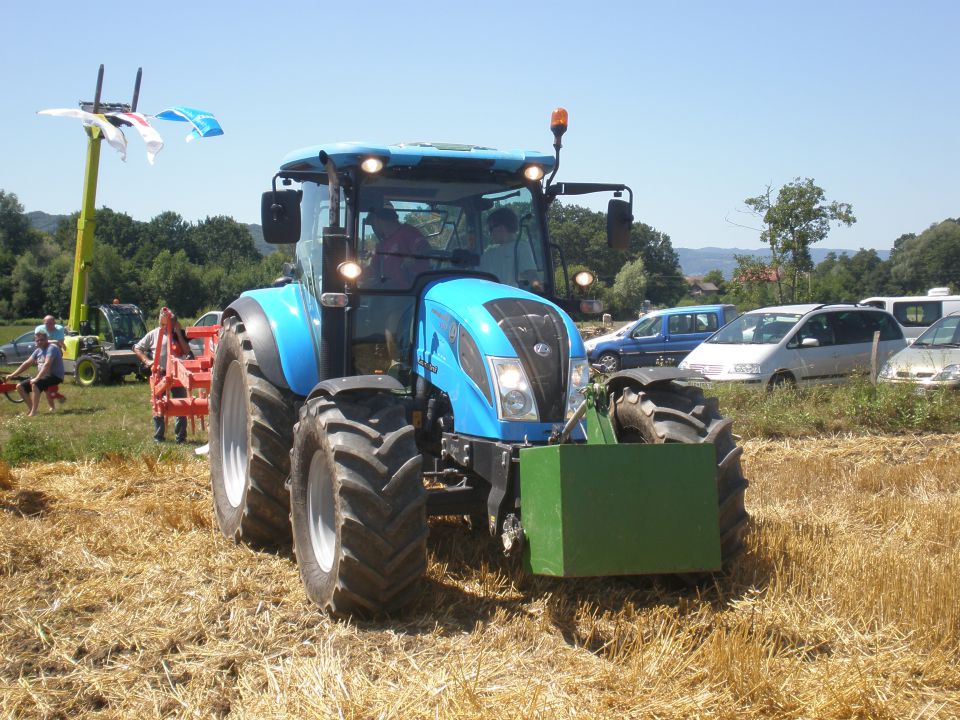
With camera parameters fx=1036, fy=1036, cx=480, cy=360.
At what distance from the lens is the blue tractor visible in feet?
15.0

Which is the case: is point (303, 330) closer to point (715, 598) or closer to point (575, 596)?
point (575, 596)

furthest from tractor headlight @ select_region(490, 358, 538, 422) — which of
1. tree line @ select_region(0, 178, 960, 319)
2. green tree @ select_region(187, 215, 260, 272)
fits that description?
green tree @ select_region(187, 215, 260, 272)

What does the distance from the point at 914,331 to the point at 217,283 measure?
50130 millimetres

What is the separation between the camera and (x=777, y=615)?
4.57 meters

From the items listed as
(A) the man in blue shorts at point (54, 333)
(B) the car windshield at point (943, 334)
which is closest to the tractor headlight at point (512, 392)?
(B) the car windshield at point (943, 334)

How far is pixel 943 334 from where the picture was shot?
14500 millimetres

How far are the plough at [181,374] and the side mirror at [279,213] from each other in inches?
174

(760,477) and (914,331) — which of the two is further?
(914,331)

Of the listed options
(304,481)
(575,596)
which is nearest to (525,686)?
(575,596)

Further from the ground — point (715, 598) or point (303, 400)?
point (303, 400)

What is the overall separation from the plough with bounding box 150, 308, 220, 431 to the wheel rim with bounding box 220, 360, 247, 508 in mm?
2930

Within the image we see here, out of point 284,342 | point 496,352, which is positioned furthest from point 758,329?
point 496,352

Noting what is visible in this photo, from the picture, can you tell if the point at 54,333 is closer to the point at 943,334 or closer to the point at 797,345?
the point at 797,345

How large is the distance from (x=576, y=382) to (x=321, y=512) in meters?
1.46
